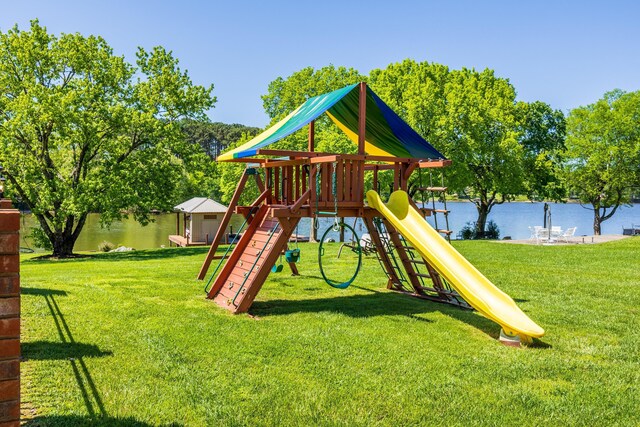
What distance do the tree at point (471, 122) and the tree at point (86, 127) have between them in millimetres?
12234

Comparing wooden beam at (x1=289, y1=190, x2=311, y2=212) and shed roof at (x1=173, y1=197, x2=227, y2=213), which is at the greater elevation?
wooden beam at (x1=289, y1=190, x2=311, y2=212)

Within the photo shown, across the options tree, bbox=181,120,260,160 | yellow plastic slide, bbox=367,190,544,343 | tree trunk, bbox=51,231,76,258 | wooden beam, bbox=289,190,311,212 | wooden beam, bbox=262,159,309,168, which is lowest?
tree trunk, bbox=51,231,76,258

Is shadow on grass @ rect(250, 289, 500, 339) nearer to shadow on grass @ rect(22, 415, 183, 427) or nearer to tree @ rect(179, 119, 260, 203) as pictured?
shadow on grass @ rect(22, 415, 183, 427)

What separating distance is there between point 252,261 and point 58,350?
3835 millimetres

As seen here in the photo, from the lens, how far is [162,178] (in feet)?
80.1

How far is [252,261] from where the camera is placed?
31.4 ft

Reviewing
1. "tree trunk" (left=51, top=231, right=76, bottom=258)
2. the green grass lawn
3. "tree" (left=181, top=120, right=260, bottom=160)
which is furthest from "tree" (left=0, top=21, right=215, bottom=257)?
"tree" (left=181, top=120, right=260, bottom=160)

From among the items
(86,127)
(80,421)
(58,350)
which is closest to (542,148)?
(86,127)

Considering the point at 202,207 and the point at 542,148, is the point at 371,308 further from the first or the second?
the point at 542,148

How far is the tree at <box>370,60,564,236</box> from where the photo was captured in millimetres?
31031

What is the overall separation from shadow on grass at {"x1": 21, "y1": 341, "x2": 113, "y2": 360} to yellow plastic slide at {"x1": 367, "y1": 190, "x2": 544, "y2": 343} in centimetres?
482

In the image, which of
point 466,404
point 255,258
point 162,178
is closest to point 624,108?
point 162,178

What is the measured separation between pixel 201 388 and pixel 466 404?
2542mm

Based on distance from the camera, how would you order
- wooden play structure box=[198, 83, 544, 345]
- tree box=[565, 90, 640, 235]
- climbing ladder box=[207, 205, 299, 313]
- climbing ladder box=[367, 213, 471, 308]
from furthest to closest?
tree box=[565, 90, 640, 235] → climbing ladder box=[367, 213, 471, 308] → climbing ladder box=[207, 205, 299, 313] → wooden play structure box=[198, 83, 544, 345]
